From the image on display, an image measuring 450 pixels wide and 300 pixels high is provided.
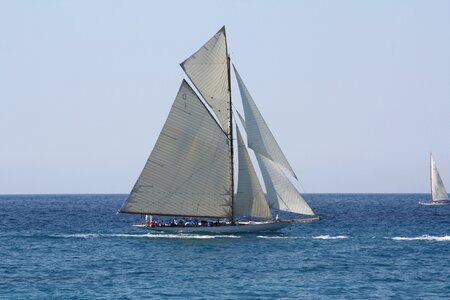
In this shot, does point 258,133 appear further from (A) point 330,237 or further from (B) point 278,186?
(A) point 330,237

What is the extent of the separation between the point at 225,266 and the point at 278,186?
1989cm

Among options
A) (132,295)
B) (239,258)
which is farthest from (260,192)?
(132,295)

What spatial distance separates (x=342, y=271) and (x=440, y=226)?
53718 mm

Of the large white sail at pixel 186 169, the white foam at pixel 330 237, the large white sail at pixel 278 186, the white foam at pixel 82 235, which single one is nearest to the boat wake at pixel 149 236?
the white foam at pixel 82 235

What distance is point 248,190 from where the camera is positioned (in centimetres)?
8150

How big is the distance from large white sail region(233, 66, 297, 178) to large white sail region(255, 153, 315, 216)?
78cm

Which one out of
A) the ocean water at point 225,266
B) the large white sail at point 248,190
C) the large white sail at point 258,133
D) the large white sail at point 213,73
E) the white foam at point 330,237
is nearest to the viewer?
the ocean water at point 225,266

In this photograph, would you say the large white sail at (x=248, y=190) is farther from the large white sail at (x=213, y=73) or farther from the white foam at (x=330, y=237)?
the white foam at (x=330, y=237)

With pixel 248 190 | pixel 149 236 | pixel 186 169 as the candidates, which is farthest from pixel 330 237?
pixel 149 236

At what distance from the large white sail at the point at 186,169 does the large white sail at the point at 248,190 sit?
1.50 metres

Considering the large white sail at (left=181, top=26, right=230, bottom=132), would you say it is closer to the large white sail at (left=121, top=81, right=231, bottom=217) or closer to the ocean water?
the large white sail at (left=121, top=81, right=231, bottom=217)

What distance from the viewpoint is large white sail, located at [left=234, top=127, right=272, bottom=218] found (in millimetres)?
81438

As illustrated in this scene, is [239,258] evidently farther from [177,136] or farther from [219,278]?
[177,136]

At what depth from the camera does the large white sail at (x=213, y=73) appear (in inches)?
3211
